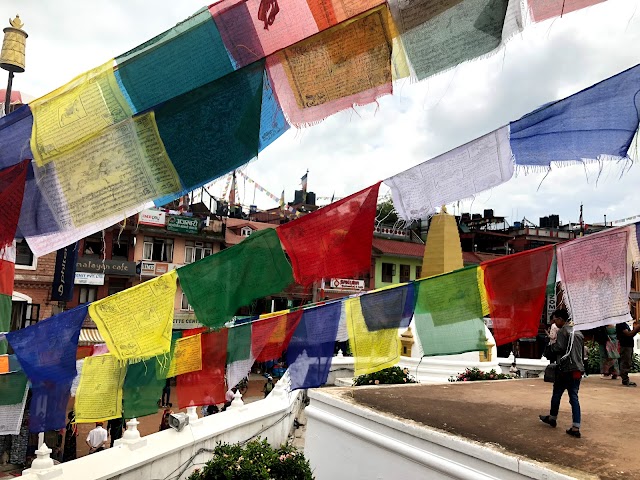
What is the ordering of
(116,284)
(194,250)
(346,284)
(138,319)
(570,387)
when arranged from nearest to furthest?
(138,319), (570,387), (116,284), (194,250), (346,284)

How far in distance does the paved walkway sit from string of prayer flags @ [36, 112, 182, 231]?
182 inches

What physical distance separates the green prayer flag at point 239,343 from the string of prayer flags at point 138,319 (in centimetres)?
106

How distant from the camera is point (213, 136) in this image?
3.86 m

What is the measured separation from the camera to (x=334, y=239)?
453cm

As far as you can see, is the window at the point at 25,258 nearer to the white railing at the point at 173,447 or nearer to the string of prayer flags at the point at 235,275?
the white railing at the point at 173,447

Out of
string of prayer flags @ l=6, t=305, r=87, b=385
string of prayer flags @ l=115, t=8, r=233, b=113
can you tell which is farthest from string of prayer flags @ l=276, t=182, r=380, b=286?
string of prayer flags @ l=6, t=305, r=87, b=385

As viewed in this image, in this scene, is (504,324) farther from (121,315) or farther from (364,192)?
(121,315)

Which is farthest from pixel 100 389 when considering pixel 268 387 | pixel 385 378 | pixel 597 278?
pixel 268 387

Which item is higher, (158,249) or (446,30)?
(158,249)

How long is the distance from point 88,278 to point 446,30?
2402 cm

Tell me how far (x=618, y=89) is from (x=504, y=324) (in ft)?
8.07

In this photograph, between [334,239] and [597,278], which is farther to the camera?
[334,239]

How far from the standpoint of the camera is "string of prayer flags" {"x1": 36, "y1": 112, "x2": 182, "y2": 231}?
A: 3.87 m

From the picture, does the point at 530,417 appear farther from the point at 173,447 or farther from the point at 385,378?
the point at 173,447
